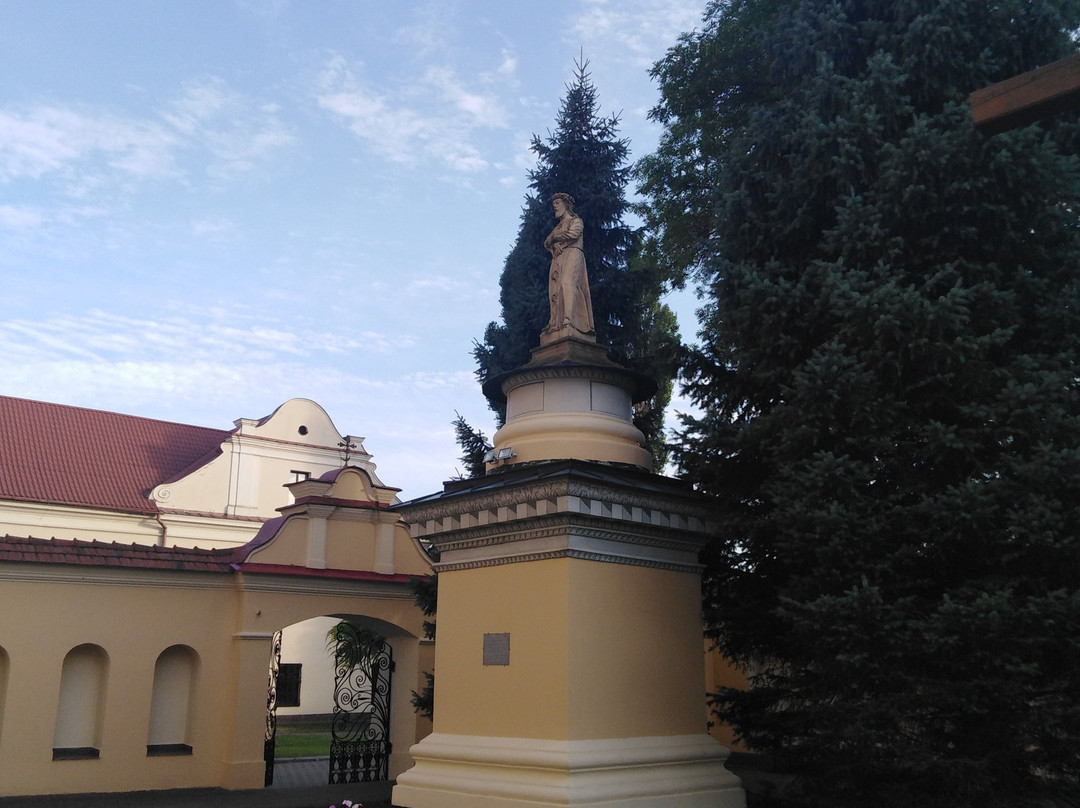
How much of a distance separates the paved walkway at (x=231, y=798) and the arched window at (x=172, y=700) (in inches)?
26.5

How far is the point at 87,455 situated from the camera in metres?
27.9

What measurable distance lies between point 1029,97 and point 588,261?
38.3ft

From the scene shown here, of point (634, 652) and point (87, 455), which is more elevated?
point (87, 455)

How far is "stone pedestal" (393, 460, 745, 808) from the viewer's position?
24.9 ft

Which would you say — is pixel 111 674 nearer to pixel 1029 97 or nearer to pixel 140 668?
pixel 140 668

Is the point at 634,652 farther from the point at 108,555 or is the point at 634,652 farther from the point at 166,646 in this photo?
the point at 108,555

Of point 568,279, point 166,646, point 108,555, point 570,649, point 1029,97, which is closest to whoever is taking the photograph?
point 1029,97

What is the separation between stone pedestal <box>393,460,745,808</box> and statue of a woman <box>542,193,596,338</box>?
1846mm

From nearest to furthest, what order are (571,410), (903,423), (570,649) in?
1. (903,423)
2. (570,649)
3. (571,410)

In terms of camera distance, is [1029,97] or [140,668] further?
[140,668]

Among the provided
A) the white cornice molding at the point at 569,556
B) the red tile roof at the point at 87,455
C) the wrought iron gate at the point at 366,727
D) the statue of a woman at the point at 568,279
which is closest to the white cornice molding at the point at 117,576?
the wrought iron gate at the point at 366,727

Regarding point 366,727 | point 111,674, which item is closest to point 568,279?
point 111,674

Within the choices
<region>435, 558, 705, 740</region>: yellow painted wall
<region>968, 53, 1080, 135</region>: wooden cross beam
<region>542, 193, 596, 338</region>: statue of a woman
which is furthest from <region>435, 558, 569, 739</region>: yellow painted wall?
<region>968, 53, 1080, 135</region>: wooden cross beam

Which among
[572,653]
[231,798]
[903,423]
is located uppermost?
[903,423]
